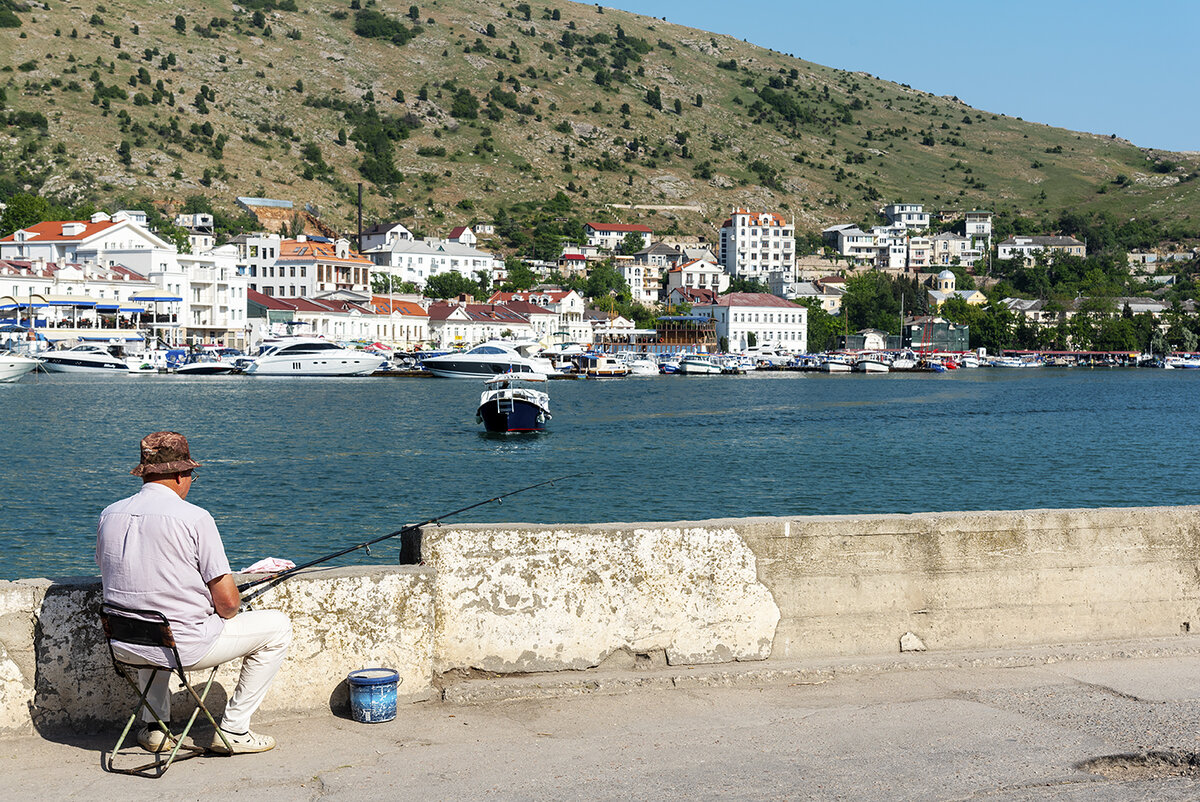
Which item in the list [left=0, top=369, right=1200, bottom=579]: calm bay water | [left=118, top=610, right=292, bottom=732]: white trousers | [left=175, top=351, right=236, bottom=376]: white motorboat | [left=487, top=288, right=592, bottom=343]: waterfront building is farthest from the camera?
[left=487, top=288, right=592, bottom=343]: waterfront building

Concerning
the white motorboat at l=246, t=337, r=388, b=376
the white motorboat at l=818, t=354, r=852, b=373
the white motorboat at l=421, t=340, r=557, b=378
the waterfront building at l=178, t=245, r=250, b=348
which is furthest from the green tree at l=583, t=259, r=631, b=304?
the white motorboat at l=246, t=337, r=388, b=376

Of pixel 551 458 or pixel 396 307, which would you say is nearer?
pixel 551 458

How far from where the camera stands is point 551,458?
42781 millimetres

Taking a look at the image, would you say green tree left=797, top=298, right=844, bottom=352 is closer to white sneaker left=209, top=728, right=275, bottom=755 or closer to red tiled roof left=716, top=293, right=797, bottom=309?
red tiled roof left=716, top=293, right=797, bottom=309

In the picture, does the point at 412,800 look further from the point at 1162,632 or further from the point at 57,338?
the point at 57,338

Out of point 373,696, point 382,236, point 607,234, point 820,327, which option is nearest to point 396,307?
point 382,236

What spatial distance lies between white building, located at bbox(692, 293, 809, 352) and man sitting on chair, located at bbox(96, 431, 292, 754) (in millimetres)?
145581

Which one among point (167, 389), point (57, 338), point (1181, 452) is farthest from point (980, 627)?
point (57, 338)

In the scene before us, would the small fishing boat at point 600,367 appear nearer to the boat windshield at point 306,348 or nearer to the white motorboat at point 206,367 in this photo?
the boat windshield at point 306,348

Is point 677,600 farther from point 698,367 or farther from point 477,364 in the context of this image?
point 698,367

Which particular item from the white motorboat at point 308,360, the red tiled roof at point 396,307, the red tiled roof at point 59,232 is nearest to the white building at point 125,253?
the red tiled roof at point 59,232

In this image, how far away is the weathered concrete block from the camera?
21.1 ft

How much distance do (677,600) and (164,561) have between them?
2.79 meters

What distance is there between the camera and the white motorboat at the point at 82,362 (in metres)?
93.8
